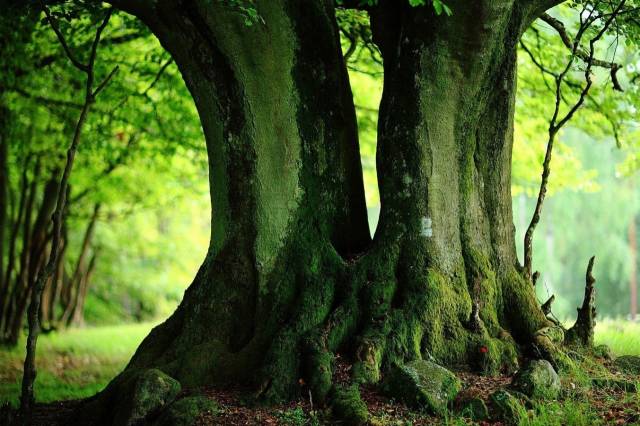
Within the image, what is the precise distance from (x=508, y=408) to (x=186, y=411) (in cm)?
222

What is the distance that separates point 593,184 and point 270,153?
1005 centimetres

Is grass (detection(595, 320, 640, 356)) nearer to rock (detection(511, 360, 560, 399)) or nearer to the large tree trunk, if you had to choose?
the large tree trunk

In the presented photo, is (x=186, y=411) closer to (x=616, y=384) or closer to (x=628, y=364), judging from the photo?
(x=616, y=384)

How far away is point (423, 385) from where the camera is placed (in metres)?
4.68

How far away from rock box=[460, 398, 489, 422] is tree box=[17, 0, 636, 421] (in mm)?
716

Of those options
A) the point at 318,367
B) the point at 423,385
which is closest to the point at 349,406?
the point at 318,367

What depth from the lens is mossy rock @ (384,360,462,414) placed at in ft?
15.2

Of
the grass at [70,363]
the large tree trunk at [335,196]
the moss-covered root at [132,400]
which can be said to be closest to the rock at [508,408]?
the large tree trunk at [335,196]

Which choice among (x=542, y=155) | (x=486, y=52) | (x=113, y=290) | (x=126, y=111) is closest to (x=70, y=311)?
(x=113, y=290)

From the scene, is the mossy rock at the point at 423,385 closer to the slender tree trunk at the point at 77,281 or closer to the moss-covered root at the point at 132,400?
the moss-covered root at the point at 132,400

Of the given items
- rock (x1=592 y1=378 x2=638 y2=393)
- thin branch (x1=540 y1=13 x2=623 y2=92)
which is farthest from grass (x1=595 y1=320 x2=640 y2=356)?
thin branch (x1=540 y1=13 x2=623 y2=92)

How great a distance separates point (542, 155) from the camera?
11.9 metres

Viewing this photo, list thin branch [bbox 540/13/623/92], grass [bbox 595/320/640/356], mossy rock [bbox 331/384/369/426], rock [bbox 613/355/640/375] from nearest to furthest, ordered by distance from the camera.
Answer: mossy rock [bbox 331/384/369/426] → rock [bbox 613/355/640/375] → thin branch [bbox 540/13/623/92] → grass [bbox 595/320/640/356]

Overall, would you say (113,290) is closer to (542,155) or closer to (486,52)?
(542,155)
